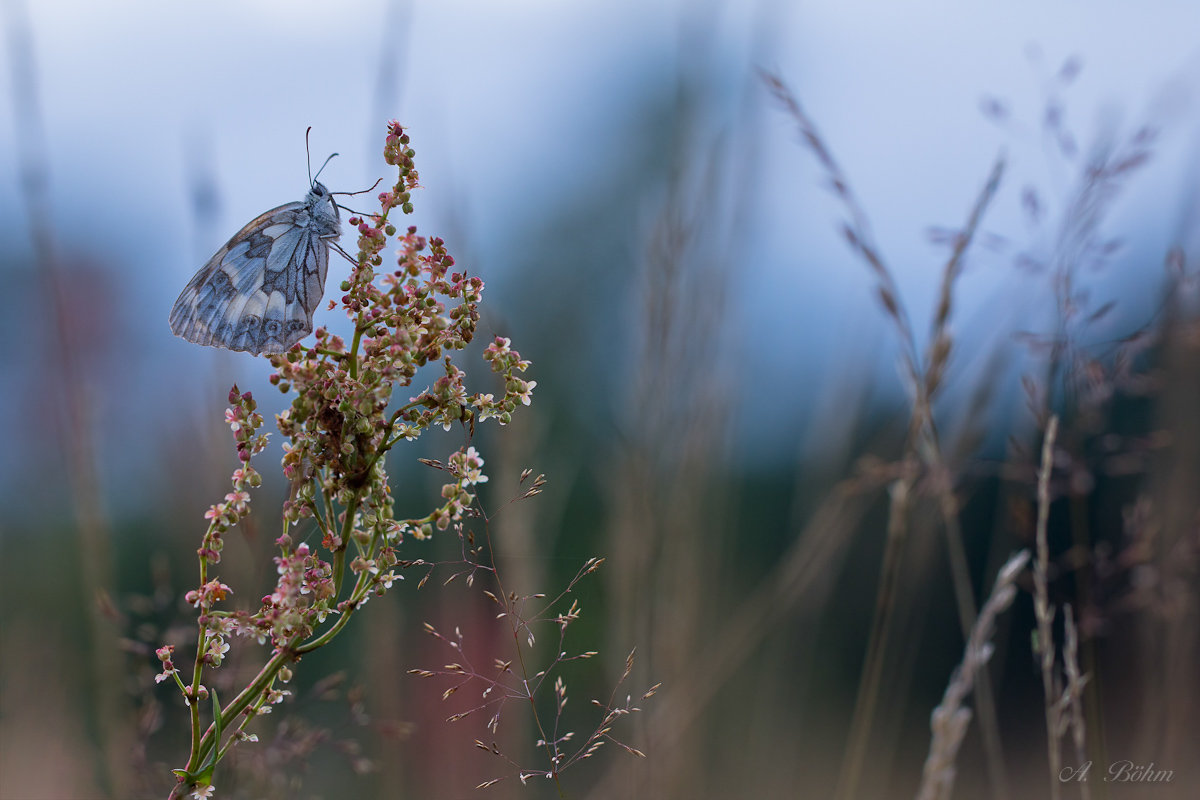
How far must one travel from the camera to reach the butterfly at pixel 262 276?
1.45 meters

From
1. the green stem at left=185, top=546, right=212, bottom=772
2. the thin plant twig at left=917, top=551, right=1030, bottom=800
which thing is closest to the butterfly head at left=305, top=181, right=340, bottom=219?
the green stem at left=185, top=546, right=212, bottom=772

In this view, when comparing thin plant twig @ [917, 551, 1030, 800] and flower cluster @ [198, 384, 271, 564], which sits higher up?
flower cluster @ [198, 384, 271, 564]

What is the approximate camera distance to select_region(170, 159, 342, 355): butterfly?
4.76 ft

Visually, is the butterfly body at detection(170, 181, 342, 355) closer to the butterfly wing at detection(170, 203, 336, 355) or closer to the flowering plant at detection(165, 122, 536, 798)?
the butterfly wing at detection(170, 203, 336, 355)

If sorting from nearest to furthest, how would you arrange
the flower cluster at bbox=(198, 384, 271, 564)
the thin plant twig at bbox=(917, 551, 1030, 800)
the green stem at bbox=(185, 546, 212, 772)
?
the green stem at bbox=(185, 546, 212, 772), the flower cluster at bbox=(198, 384, 271, 564), the thin plant twig at bbox=(917, 551, 1030, 800)

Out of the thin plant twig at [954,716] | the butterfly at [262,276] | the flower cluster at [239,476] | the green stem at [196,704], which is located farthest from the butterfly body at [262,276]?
the thin plant twig at [954,716]

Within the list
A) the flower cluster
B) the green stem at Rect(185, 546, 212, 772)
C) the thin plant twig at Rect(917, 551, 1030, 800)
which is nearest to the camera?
the green stem at Rect(185, 546, 212, 772)

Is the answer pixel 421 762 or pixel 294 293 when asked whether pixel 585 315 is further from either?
pixel 294 293

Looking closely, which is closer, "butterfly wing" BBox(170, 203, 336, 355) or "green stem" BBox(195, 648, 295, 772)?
"green stem" BBox(195, 648, 295, 772)

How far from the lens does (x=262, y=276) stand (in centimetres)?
152

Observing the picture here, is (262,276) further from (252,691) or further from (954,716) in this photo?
(954,716)

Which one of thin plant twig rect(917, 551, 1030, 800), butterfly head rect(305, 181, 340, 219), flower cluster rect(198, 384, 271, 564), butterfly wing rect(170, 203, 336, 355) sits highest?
butterfly head rect(305, 181, 340, 219)

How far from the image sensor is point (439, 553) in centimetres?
343

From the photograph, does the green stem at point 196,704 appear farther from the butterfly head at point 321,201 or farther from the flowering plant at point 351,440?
the butterfly head at point 321,201
